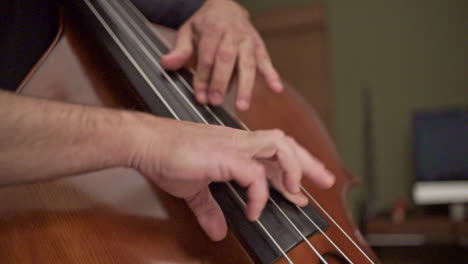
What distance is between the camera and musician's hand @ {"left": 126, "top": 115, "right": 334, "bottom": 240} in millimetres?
381

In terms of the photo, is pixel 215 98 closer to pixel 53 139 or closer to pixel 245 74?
pixel 245 74

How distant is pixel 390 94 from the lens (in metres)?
2.30

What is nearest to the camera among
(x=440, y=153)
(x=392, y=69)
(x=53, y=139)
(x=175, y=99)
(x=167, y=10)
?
(x=53, y=139)

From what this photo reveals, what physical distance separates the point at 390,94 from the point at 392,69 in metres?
0.15

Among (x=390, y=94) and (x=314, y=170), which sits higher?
(x=314, y=170)

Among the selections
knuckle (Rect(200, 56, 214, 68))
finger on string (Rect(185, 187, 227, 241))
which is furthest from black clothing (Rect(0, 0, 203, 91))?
finger on string (Rect(185, 187, 227, 241))

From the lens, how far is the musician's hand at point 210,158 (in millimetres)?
381

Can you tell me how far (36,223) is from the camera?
448mm

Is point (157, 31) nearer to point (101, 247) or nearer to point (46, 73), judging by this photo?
point (46, 73)

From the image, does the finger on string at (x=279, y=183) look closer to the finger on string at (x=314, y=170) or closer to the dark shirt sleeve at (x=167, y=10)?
the finger on string at (x=314, y=170)

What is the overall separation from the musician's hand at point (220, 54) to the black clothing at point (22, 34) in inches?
9.4

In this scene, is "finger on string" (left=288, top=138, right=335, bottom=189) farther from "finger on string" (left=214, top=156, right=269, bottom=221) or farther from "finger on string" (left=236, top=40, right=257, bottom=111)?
"finger on string" (left=236, top=40, right=257, bottom=111)

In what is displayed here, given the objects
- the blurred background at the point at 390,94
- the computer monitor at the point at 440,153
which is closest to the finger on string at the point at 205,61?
the blurred background at the point at 390,94

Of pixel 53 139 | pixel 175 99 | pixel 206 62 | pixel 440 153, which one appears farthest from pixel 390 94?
pixel 53 139
